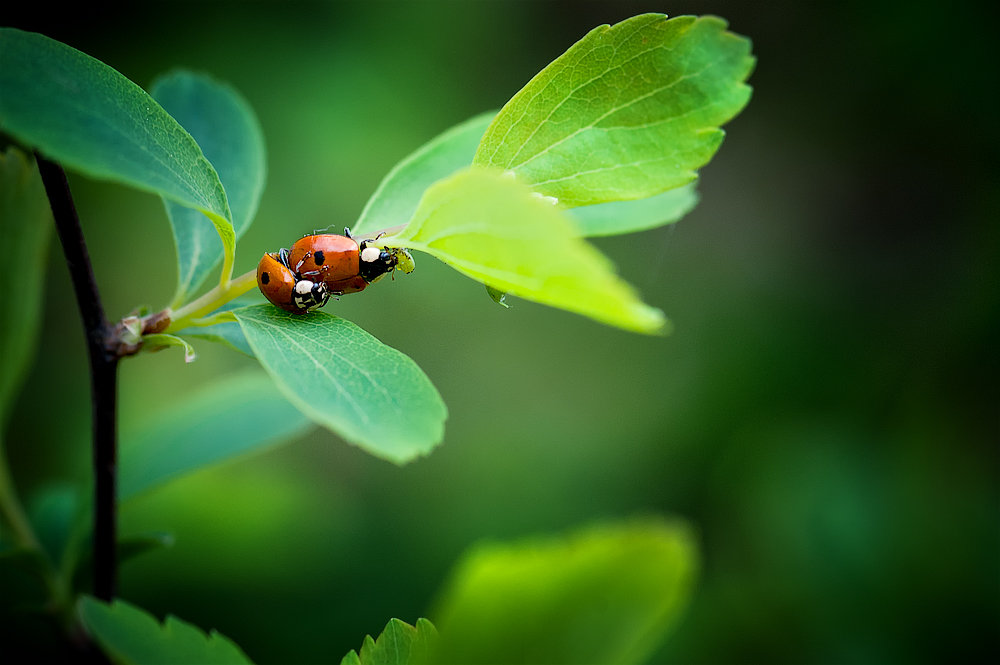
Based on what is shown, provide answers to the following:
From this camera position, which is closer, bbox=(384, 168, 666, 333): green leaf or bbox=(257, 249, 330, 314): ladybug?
bbox=(384, 168, 666, 333): green leaf

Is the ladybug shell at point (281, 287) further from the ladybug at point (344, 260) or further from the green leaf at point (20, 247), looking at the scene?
the green leaf at point (20, 247)

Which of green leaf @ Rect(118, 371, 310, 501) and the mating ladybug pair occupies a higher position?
the mating ladybug pair

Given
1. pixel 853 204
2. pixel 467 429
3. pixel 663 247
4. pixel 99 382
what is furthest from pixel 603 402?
pixel 99 382

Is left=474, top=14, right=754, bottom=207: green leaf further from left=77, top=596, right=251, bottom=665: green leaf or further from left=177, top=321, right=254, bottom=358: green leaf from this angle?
left=77, top=596, right=251, bottom=665: green leaf

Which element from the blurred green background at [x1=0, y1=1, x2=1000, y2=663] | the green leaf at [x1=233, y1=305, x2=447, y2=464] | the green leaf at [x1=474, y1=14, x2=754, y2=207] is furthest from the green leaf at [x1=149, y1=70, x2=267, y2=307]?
the blurred green background at [x1=0, y1=1, x2=1000, y2=663]

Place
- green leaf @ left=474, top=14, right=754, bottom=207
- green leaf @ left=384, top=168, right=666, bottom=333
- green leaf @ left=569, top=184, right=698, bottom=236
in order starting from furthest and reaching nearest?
green leaf @ left=569, top=184, right=698, bottom=236, green leaf @ left=474, top=14, right=754, bottom=207, green leaf @ left=384, top=168, right=666, bottom=333

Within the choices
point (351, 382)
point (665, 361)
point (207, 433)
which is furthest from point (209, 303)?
point (665, 361)

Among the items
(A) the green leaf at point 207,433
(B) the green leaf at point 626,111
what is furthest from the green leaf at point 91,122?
(A) the green leaf at point 207,433
